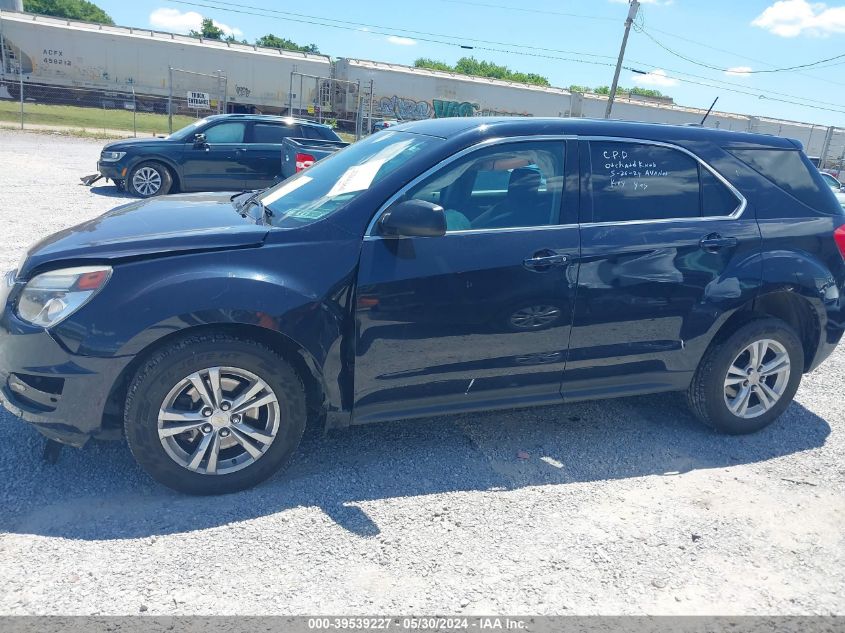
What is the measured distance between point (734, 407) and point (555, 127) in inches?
84.8

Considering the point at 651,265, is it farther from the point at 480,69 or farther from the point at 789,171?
the point at 480,69

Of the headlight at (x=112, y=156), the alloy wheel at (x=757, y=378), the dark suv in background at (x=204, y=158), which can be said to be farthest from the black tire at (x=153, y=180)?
the alloy wheel at (x=757, y=378)

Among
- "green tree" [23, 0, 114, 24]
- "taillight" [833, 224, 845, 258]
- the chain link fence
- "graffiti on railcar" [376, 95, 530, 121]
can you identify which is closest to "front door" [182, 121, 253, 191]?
"taillight" [833, 224, 845, 258]

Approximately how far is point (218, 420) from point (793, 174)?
3.90m

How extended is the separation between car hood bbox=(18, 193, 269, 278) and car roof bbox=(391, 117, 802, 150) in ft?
4.15

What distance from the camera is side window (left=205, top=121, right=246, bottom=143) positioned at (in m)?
12.6

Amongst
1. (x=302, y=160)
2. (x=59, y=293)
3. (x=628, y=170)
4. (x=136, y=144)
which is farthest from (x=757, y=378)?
(x=136, y=144)

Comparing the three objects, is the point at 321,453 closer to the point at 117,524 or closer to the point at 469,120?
the point at 117,524

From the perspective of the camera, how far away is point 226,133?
41.6 ft

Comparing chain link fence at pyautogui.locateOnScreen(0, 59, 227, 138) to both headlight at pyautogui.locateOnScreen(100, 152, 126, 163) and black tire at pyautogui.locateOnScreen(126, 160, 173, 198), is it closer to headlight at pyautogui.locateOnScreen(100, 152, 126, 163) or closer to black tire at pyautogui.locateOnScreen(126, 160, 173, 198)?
headlight at pyautogui.locateOnScreen(100, 152, 126, 163)

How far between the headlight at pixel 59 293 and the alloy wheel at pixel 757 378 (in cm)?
371

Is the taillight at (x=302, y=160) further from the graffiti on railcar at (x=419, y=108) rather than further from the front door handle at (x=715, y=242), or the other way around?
the graffiti on railcar at (x=419, y=108)

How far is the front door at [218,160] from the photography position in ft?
41.0

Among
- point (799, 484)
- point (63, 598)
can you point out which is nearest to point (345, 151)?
point (63, 598)
